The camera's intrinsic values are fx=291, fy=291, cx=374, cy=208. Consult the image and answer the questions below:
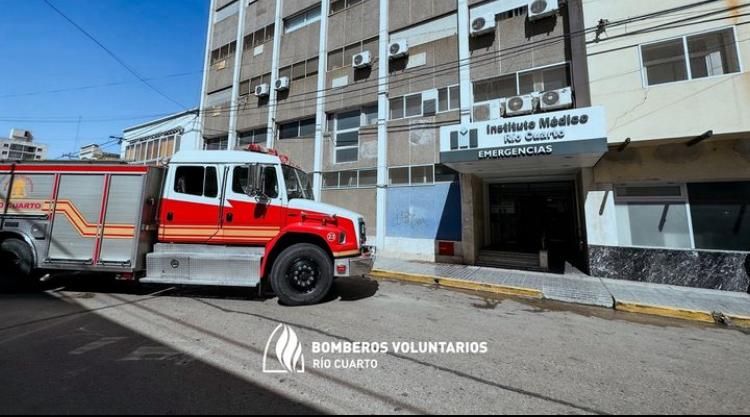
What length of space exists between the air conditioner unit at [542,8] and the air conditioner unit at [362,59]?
6651 millimetres

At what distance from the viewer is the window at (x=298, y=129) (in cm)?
1542

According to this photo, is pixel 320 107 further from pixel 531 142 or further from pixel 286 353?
pixel 286 353

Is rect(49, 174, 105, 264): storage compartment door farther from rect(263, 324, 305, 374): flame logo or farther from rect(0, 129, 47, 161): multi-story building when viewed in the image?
rect(0, 129, 47, 161): multi-story building

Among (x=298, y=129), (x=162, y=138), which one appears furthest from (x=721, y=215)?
(x=162, y=138)

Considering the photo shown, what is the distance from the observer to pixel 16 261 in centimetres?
610

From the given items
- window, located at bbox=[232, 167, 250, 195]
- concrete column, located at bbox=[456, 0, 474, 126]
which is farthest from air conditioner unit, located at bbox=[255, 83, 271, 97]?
window, located at bbox=[232, 167, 250, 195]

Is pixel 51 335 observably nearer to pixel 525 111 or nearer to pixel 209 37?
pixel 525 111

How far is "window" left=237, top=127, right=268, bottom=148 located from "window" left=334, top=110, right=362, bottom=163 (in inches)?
Answer: 204

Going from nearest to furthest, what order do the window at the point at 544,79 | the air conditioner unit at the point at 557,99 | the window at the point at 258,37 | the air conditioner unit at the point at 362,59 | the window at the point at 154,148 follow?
the air conditioner unit at the point at 557,99 → the window at the point at 544,79 → the air conditioner unit at the point at 362,59 → the window at the point at 258,37 → the window at the point at 154,148

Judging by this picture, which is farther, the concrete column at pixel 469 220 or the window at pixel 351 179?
the window at pixel 351 179

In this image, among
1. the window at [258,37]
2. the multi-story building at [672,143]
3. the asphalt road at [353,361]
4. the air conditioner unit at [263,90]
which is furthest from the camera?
the window at [258,37]

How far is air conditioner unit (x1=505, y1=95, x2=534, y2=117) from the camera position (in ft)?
32.8

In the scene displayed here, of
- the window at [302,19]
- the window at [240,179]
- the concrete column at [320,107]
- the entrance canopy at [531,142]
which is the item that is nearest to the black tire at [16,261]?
the window at [240,179]

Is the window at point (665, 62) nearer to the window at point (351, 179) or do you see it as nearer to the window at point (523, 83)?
the window at point (523, 83)
